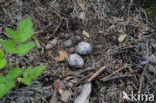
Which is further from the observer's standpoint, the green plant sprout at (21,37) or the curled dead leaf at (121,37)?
the curled dead leaf at (121,37)

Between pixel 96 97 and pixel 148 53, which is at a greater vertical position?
pixel 148 53

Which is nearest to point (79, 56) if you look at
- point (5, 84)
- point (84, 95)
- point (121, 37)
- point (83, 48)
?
point (83, 48)

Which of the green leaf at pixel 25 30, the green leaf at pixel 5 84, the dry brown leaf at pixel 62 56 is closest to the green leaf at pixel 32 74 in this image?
the green leaf at pixel 5 84

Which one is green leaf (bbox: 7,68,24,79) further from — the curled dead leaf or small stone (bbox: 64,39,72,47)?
the curled dead leaf

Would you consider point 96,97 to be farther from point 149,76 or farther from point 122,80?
point 149,76

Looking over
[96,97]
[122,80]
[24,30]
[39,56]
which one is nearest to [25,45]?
[24,30]

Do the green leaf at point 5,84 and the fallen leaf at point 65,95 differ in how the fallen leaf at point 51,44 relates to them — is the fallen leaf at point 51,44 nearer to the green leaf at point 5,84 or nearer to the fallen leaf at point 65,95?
the fallen leaf at point 65,95
